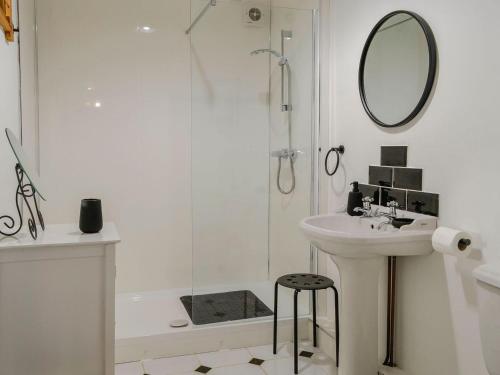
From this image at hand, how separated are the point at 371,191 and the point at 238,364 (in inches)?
49.9

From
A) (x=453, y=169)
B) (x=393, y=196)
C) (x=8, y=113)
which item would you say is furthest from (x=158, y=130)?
(x=453, y=169)

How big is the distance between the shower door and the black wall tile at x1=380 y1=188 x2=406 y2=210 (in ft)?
2.33

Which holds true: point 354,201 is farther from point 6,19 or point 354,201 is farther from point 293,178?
point 6,19

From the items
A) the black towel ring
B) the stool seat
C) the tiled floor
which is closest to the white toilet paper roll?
the stool seat

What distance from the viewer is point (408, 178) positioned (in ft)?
6.87

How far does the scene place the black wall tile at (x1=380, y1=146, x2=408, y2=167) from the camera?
2125mm

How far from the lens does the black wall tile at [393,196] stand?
212cm

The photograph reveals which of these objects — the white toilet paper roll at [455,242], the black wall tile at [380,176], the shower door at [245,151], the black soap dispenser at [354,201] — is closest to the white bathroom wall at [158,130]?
the shower door at [245,151]

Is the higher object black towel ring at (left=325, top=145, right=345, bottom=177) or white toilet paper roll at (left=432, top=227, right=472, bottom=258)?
black towel ring at (left=325, top=145, right=345, bottom=177)

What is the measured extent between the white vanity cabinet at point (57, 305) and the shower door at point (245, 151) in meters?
1.03

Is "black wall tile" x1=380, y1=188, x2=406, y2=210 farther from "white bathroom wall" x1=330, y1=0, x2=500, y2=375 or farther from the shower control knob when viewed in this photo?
"white bathroom wall" x1=330, y1=0, x2=500, y2=375

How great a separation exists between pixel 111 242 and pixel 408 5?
1789 millimetres

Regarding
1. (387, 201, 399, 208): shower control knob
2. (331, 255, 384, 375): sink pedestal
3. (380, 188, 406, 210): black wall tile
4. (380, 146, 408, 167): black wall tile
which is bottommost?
(331, 255, 384, 375): sink pedestal

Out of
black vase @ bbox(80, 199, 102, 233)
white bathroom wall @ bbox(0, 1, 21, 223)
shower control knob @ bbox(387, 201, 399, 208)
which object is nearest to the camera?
white bathroom wall @ bbox(0, 1, 21, 223)
